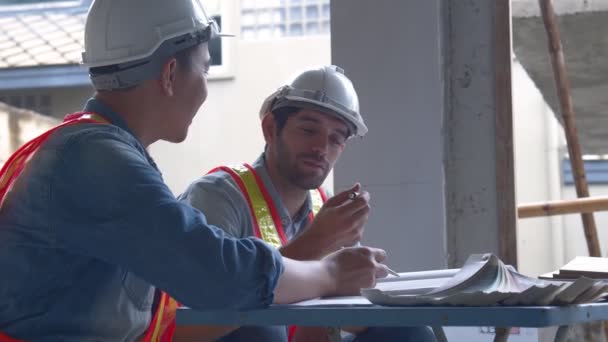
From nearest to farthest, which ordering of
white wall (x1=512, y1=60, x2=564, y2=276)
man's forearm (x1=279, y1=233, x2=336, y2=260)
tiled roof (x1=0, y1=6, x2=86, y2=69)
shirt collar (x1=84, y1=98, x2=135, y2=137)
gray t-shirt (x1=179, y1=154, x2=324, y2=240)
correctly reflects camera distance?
Answer: shirt collar (x1=84, y1=98, x2=135, y2=137) < man's forearm (x1=279, y1=233, x2=336, y2=260) < gray t-shirt (x1=179, y1=154, x2=324, y2=240) < tiled roof (x1=0, y1=6, x2=86, y2=69) < white wall (x1=512, y1=60, x2=564, y2=276)

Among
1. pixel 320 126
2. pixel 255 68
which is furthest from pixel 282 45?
pixel 320 126

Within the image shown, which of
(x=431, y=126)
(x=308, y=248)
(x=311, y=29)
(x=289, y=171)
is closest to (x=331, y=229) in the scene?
(x=308, y=248)

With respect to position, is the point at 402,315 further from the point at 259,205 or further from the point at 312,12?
the point at 312,12

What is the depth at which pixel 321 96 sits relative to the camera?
2.65 metres

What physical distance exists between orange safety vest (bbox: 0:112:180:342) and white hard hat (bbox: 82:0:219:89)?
0.09 meters

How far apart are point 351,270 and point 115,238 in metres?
0.46

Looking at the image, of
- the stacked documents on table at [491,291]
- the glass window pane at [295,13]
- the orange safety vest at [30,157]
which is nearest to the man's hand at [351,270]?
the stacked documents on table at [491,291]

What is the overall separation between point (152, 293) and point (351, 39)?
2.01m

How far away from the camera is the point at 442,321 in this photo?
50.2 inches

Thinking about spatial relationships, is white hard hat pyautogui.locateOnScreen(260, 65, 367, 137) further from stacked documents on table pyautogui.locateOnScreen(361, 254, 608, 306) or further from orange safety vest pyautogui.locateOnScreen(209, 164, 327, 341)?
stacked documents on table pyautogui.locateOnScreen(361, 254, 608, 306)

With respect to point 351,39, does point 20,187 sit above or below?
below

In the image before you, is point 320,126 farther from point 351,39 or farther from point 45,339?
point 45,339

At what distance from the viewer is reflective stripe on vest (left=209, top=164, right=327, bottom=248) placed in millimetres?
2408

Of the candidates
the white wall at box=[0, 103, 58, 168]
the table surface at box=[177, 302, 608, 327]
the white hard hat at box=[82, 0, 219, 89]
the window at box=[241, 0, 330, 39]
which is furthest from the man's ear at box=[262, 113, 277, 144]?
the window at box=[241, 0, 330, 39]
